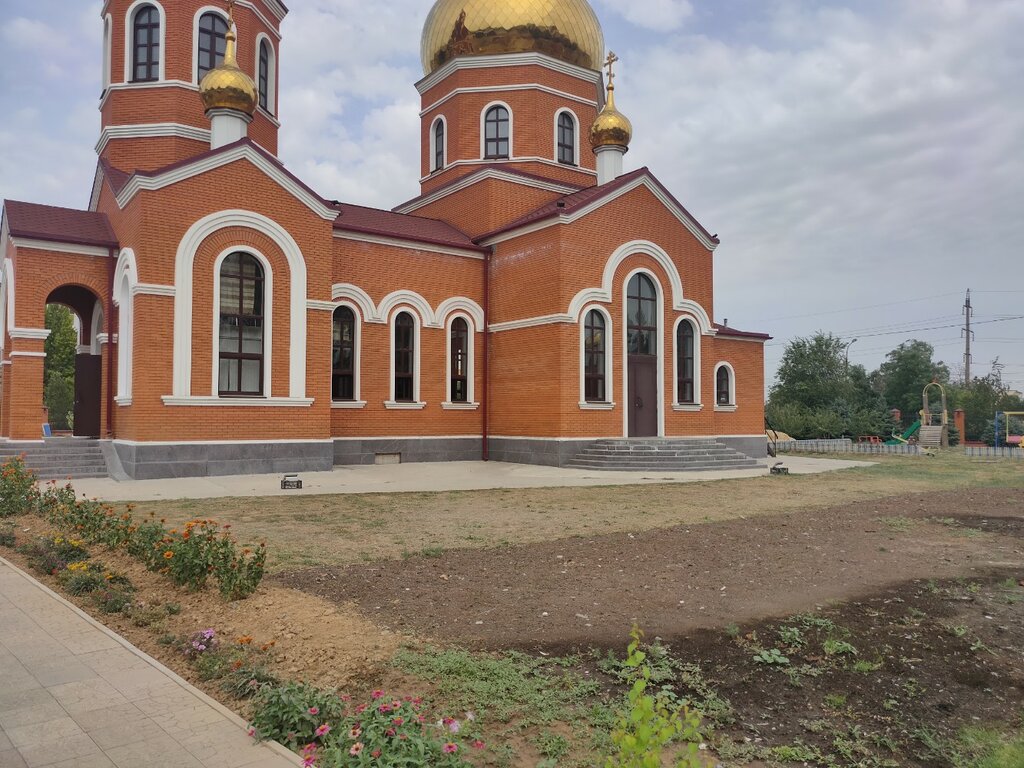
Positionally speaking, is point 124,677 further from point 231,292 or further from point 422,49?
point 422,49

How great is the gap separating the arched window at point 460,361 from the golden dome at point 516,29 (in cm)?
828

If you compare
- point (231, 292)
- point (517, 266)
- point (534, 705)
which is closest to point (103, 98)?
point (231, 292)

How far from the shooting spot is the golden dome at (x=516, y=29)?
2108 centimetres

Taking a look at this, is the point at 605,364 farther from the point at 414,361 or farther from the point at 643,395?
the point at 414,361

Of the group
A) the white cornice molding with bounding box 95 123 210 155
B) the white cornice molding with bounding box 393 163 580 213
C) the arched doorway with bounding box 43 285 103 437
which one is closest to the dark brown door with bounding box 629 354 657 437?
the white cornice molding with bounding box 393 163 580 213

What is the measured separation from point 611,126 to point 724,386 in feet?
26.8

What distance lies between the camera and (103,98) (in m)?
18.1

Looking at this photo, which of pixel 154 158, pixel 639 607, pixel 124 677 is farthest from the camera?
pixel 154 158

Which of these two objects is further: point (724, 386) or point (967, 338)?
point (967, 338)

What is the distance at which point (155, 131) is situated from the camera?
17266 mm

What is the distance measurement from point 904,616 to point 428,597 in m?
3.25

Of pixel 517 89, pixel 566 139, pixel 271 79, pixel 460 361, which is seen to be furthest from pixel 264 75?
pixel 460 361

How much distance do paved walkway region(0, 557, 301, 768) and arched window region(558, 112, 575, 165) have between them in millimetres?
19734

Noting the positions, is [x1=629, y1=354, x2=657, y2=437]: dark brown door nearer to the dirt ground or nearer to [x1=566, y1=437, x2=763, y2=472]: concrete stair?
[x1=566, y1=437, x2=763, y2=472]: concrete stair
